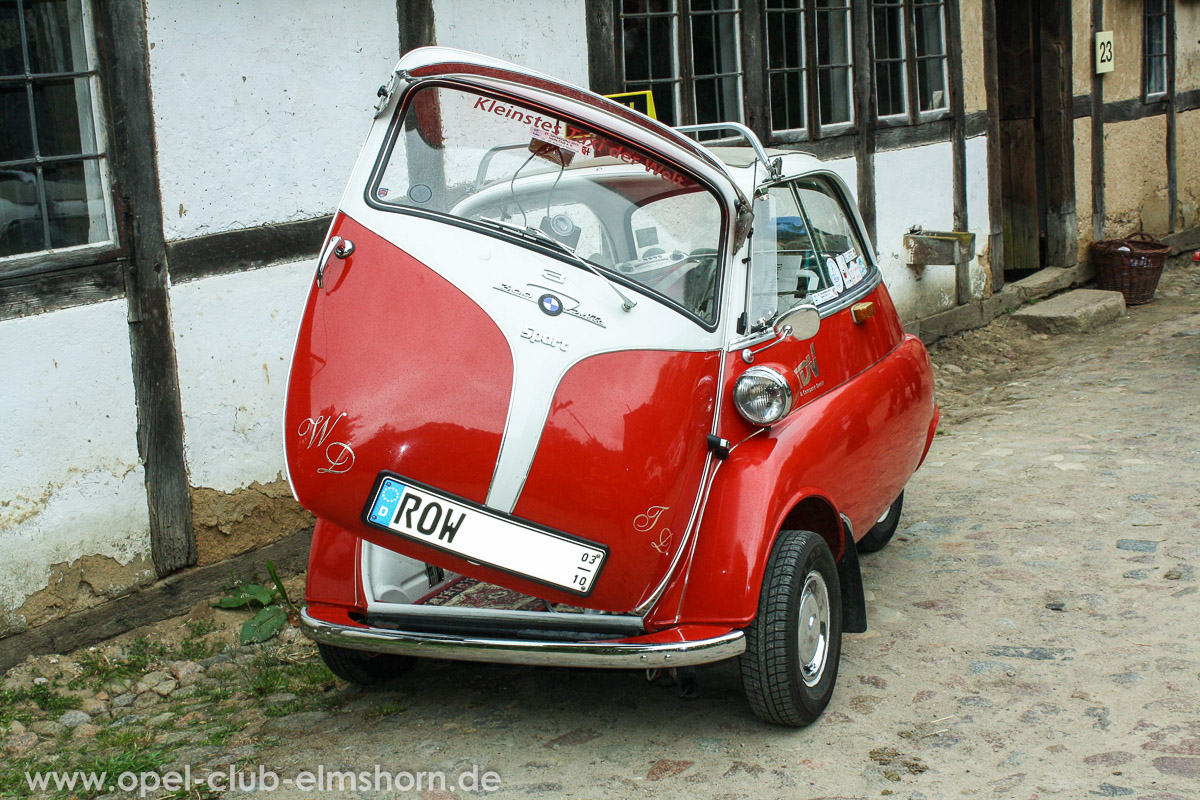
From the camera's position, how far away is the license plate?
10.0 feet

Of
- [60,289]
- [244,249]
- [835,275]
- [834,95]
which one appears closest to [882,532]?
[835,275]

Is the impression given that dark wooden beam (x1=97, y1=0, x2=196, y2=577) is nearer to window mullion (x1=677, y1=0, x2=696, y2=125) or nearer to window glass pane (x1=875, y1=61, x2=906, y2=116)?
window mullion (x1=677, y1=0, x2=696, y2=125)

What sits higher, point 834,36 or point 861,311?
point 834,36

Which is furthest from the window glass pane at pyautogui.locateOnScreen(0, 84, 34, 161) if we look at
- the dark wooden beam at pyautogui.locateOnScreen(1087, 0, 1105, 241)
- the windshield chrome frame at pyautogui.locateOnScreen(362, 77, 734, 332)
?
the dark wooden beam at pyautogui.locateOnScreen(1087, 0, 1105, 241)

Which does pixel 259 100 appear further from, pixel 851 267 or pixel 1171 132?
pixel 1171 132

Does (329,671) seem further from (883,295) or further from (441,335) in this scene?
(883,295)

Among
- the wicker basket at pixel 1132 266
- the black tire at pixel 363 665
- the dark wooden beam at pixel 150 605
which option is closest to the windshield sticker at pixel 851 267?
the black tire at pixel 363 665

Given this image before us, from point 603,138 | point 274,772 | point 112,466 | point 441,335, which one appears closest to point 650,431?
point 441,335

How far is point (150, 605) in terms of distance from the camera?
4719 millimetres

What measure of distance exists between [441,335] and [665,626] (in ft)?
3.47

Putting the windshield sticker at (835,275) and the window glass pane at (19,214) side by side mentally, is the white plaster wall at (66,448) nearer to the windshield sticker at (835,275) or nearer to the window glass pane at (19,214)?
the window glass pane at (19,214)

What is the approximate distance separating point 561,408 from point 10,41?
2.71 metres

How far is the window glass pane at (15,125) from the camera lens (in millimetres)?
4340

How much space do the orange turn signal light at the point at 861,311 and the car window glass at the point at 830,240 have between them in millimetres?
76
